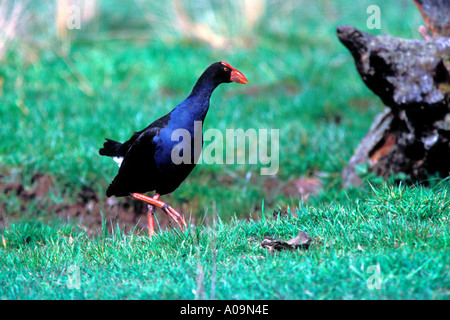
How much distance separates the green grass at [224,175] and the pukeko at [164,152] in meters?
0.36

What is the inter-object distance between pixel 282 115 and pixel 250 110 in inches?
17.0

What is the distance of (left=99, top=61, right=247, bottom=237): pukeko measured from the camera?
158 inches

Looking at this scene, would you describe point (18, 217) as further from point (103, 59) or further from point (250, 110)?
point (103, 59)

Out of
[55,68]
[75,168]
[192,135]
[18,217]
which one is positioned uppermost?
[55,68]

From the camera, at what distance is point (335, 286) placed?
2863mm

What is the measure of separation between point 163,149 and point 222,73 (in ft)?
2.50

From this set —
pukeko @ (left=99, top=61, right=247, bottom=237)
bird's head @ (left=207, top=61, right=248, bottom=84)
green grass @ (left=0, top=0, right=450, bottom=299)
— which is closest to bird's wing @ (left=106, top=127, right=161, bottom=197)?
pukeko @ (left=99, top=61, right=247, bottom=237)

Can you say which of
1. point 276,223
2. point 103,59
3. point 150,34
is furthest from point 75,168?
point 150,34

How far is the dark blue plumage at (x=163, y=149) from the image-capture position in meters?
4.00

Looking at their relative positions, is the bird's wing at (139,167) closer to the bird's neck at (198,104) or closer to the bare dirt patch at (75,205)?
the bird's neck at (198,104)

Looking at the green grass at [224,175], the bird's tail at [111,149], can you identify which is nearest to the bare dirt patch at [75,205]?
the green grass at [224,175]

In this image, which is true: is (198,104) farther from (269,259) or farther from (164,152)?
(269,259)

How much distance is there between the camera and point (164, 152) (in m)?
3.98

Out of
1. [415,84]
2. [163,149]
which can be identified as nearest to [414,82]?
[415,84]
